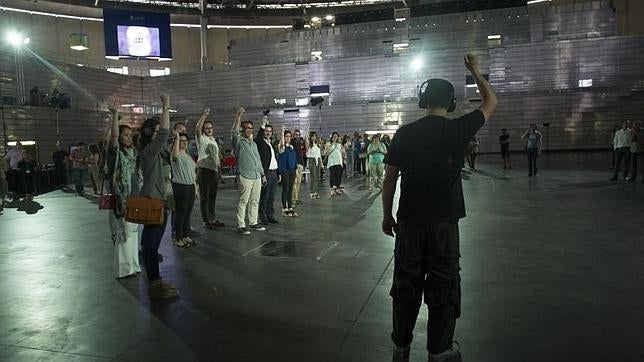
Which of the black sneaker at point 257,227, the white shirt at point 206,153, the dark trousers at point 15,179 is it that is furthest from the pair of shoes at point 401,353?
the dark trousers at point 15,179

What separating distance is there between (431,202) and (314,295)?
212 centimetres

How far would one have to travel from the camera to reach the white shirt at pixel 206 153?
8426 mm

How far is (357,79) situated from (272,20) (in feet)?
49.5

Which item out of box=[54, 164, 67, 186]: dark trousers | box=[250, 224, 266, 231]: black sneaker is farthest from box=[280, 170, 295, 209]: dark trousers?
box=[54, 164, 67, 186]: dark trousers

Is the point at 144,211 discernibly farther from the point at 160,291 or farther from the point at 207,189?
the point at 207,189

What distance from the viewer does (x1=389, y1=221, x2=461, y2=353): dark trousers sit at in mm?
3100

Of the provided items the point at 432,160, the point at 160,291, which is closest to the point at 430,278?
the point at 432,160

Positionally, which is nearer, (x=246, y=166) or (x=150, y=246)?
(x=150, y=246)

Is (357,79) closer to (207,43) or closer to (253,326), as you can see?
(207,43)

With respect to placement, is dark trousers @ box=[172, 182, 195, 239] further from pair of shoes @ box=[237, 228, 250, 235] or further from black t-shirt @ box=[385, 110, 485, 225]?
black t-shirt @ box=[385, 110, 485, 225]

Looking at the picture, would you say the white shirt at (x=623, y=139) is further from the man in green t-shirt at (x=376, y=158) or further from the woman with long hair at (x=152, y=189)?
the woman with long hair at (x=152, y=189)

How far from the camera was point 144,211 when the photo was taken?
479 cm

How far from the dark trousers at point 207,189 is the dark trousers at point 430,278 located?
606 cm

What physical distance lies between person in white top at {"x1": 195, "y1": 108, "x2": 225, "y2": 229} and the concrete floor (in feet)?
1.19
